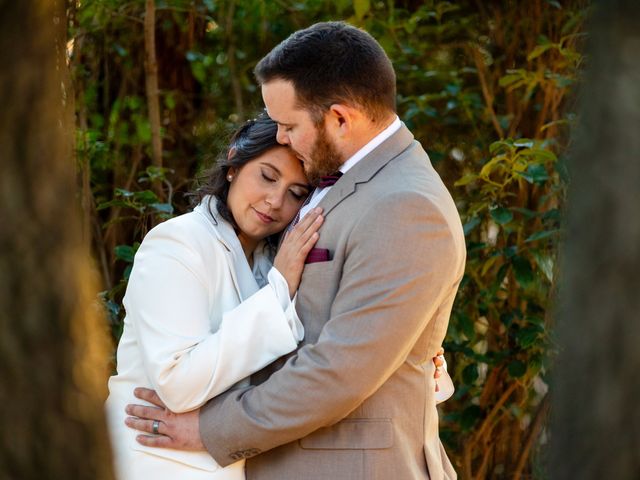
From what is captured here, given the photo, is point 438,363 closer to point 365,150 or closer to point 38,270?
point 365,150

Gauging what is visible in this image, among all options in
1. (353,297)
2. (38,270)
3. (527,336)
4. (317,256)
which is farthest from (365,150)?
(527,336)

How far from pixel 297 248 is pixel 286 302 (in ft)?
0.51

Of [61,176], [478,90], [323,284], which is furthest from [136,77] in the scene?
[61,176]

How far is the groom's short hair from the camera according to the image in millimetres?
3041

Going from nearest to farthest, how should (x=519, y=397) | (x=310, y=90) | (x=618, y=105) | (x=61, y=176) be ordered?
1. (x=618, y=105)
2. (x=61, y=176)
3. (x=310, y=90)
4. (x=519, y=397)

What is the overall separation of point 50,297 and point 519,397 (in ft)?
14.6

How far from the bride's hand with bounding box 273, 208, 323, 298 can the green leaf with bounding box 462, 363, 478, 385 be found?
2.28 metres

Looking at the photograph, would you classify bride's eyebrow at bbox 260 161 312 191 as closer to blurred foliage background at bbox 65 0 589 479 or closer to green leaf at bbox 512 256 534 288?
green leaf at bbox 512 256 534 288

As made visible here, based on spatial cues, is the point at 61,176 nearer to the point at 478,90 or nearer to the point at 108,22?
the point at 108,22

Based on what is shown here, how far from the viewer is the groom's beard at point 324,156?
3.05 m

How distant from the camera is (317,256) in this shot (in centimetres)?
295

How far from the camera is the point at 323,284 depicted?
2.90m

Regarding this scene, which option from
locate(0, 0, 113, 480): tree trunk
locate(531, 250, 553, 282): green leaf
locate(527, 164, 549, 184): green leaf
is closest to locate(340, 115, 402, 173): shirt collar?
locate(527, 164, 549, 184): green leaf

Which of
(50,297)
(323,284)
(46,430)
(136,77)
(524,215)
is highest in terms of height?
(50,297)
